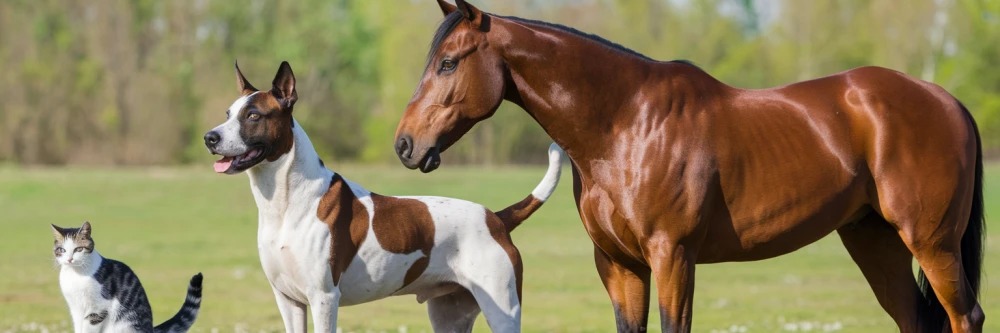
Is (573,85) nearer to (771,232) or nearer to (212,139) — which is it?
(771,232)

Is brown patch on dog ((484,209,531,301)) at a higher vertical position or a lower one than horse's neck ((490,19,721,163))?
lower

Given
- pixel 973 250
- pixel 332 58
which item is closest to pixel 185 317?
pixel 973 250

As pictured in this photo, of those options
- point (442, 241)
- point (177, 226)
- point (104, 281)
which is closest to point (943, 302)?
point (442, 241)

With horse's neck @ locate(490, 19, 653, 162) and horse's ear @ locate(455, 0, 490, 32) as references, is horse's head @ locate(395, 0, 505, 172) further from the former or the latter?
horse's neck @ locate(490, 19, 653, 162)

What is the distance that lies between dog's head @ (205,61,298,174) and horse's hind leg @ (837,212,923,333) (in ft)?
9.93

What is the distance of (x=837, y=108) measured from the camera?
5.98 m

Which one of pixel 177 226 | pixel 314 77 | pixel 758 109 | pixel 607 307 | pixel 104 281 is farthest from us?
pixel 314 77

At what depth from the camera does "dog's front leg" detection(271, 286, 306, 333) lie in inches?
251

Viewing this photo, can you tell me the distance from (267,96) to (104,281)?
6.05 feet

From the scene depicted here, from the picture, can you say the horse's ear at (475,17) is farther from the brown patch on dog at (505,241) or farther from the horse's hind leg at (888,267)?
the horse's hind leg at (888,267)

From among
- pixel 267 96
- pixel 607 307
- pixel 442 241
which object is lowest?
pixel 607 307

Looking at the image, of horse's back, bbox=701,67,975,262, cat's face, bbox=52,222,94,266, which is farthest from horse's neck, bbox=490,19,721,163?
cat's face, bbox=52,222,94,266

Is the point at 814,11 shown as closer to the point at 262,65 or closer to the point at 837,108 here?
the point at 262,65

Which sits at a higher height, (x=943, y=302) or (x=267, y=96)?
(x=267, y=96)
